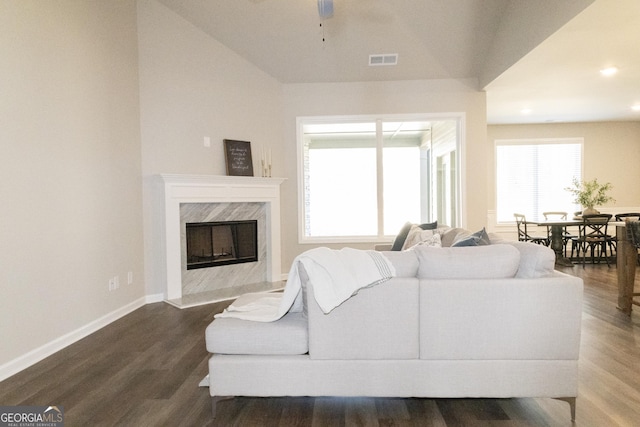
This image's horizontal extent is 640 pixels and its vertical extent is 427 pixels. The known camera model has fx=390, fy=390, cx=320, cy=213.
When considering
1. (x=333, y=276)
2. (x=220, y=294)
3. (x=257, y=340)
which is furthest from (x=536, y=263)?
(x=220, y=294)

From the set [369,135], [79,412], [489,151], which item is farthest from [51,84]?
[489,151]

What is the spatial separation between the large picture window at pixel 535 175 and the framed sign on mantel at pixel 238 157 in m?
5.57

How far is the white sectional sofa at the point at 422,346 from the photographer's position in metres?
2.02

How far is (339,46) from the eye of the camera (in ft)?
16.8

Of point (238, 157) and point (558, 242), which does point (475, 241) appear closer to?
point (238, 157)

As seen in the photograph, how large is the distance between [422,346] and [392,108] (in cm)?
444

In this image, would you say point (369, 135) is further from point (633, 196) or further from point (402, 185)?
point (633, 196)

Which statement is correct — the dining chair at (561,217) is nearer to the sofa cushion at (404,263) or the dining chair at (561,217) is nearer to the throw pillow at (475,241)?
the throw pillow at (475,241)

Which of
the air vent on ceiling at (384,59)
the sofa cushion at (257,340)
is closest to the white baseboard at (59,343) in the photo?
the sofa cushion at (257,340)

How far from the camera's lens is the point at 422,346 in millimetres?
2062

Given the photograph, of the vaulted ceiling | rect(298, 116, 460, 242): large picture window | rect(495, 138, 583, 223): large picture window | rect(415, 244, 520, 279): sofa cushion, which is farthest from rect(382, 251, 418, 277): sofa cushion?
rect(495, 138, 583, 223): large picture window

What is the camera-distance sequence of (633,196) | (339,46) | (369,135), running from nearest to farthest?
(339,46) → (369,135) → (633,196)

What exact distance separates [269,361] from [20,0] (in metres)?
3.04

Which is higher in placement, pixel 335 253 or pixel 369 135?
pixel 369 135
